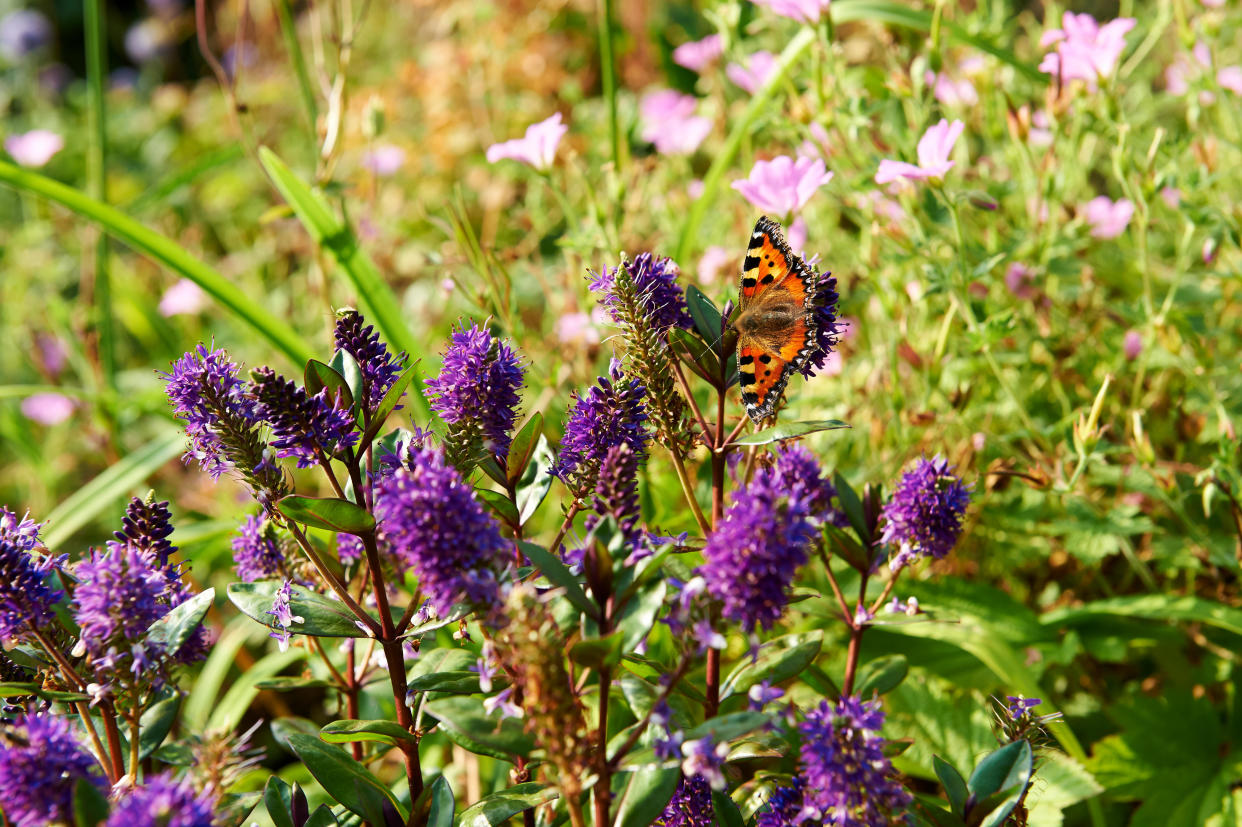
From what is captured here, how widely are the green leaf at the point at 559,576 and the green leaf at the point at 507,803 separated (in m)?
0.17

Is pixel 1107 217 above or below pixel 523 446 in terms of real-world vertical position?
above

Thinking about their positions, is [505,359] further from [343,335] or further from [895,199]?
[895,199]

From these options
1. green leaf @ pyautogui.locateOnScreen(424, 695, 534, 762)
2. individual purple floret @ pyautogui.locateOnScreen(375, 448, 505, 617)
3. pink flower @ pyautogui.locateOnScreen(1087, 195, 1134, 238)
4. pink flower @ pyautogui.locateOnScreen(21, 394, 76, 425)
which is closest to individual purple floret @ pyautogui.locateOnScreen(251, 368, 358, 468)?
individual purple floret @ pyautogui.locateOnScreen(375, 448, 505, 617)

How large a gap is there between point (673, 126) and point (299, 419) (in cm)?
179

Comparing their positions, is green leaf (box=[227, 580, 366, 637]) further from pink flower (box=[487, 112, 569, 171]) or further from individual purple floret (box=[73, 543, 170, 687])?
pink flower (box=[487, 112, 569, 171])

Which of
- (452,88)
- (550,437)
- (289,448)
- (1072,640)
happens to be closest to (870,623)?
(550,437)

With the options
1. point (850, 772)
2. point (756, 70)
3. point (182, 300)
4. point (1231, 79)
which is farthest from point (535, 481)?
point (182, 300)

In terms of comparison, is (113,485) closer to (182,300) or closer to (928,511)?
(182,300)

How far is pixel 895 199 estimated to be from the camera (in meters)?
2.00

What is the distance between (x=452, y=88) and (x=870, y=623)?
318cm

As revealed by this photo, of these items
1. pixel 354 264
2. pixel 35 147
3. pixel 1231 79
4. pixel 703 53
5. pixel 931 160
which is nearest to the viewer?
pixel 931 160

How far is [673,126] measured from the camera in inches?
96.1

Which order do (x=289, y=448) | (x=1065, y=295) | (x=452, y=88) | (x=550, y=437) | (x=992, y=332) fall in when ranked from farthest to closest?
(x=452, y=88) < (x=1065, y=295) < (x=992, y=332) < (x=550, y=437) < (x=289, y=448)

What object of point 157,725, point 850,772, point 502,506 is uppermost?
point 502,506
